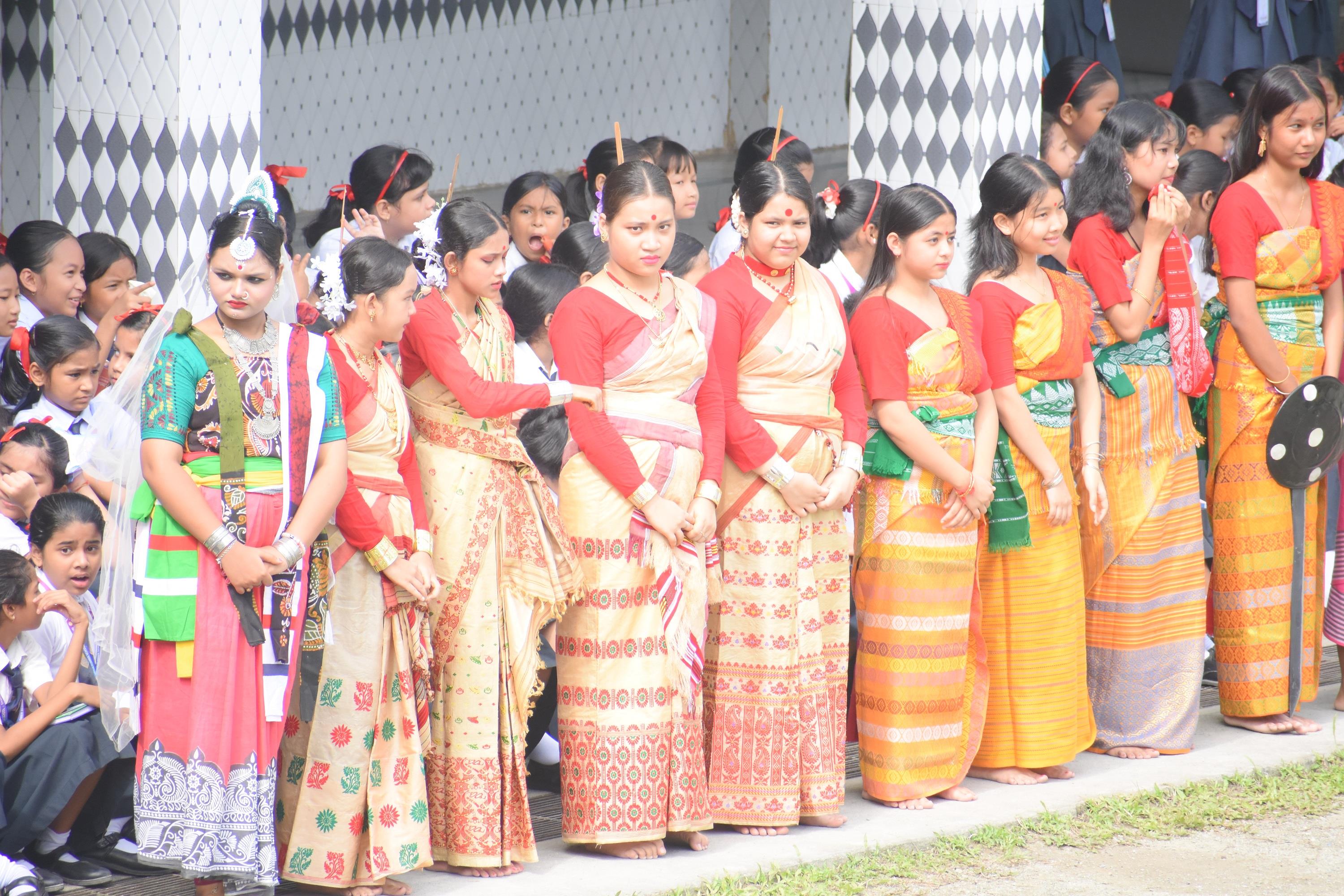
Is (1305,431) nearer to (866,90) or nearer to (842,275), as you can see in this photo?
(842,275)

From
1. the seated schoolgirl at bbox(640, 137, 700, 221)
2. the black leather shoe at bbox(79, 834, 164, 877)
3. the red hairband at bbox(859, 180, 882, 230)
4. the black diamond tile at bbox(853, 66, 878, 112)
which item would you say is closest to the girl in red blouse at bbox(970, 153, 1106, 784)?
the red hairband at bbox(859, 180, 882, 230)

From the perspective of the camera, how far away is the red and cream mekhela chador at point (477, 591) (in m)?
4.22

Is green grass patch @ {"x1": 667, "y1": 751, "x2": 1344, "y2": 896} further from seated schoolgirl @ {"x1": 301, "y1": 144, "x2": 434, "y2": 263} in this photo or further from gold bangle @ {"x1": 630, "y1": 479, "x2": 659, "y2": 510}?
seated schoolgirl @ {"x1": 301, "y1": 144, "x2": 434, "y2": 263}

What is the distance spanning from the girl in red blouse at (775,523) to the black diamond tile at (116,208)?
250 cm

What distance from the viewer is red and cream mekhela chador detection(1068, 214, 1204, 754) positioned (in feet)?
17.9

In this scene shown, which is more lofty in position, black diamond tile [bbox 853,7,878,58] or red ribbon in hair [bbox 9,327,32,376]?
black diamond tile [bbox 853,7,878,58]

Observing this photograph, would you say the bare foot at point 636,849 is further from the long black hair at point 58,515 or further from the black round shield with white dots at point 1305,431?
the black round shield with white dots at point 1305,431

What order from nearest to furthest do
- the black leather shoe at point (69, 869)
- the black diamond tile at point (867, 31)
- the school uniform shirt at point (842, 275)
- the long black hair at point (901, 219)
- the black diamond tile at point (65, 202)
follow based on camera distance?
the black leather shoe at point (69, 869) < the long black hair at point (901, 219) < the school uniform shirt at point (842, 275) < the black diamond tile at point (65, 202) < the black diamond tile at point (867, 31)

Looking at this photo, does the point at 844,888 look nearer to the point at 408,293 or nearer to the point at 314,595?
the point at 314,595

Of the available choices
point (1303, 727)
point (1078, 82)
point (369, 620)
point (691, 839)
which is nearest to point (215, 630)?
point (369, 620)

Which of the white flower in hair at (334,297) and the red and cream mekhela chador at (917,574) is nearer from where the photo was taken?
the white flower in hair at (334,297)

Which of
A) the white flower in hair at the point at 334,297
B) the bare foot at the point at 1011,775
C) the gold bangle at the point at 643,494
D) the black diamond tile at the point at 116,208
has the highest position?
the black diamond tile at the point at 116,208

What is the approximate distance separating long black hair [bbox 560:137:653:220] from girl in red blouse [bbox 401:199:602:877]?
1620mm

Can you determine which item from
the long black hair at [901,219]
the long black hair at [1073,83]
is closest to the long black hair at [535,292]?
the long black hair at [901,219]
